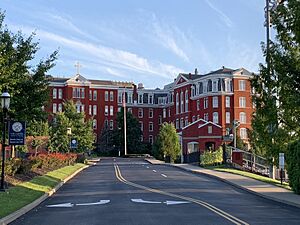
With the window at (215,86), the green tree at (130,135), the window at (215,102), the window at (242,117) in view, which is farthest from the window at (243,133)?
the green tree at (130,135)

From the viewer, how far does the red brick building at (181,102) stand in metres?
70.3

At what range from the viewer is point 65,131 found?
2153 inches

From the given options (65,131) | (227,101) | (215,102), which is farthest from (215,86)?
(65,131)

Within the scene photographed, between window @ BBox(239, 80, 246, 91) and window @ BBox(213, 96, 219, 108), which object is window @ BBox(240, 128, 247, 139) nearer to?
window @ BBox(213, 96, 219, 108)

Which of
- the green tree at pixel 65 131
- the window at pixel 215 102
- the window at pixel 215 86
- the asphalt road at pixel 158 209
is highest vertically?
the window at pixel 215 86

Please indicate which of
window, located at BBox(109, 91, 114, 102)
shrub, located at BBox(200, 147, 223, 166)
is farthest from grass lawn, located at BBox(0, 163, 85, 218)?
window, located at BBox(109, 91, 114, 102)

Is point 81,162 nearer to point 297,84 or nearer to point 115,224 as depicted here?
point 297,84

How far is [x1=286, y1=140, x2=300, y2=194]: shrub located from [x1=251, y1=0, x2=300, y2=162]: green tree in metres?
0.59

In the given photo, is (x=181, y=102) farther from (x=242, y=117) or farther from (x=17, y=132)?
(x=17, y=132)

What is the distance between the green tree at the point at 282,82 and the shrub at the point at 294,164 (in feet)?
1.92

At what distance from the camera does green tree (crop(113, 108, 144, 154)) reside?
99125 millimetres

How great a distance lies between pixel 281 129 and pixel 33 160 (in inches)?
589

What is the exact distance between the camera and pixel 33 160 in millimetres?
29094

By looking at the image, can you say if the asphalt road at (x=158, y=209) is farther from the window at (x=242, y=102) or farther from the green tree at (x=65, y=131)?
the window at (x=242, y=102)
